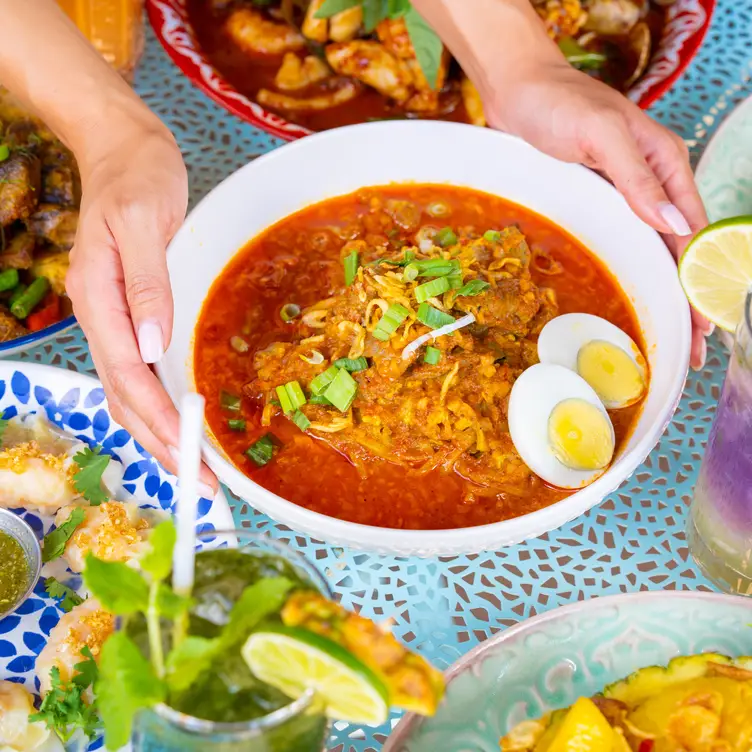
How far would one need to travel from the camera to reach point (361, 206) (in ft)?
10.00

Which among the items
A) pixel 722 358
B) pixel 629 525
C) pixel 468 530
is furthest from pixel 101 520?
pixel 722 358

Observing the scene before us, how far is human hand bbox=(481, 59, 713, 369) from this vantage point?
256 centimetres

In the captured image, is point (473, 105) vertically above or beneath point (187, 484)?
beneath

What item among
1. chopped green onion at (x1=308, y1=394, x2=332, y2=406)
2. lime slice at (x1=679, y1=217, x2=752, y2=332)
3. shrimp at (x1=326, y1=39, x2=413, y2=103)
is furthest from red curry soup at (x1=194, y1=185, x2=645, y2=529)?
shrimp at (x1=326, y1=39, x2=413, y2=103)

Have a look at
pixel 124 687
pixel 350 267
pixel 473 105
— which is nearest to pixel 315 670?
pixel 124 687

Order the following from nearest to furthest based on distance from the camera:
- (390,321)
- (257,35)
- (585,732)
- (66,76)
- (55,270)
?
(585,732) → (390,321) → (66,76) → (55,270) → (257,35)

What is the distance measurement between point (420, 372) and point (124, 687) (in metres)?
1.41

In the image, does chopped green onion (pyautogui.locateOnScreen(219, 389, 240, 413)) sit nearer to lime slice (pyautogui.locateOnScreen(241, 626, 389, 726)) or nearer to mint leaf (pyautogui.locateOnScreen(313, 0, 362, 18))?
lime slice (pyautogui.locateOnScreen(241, 626, 389, 726))

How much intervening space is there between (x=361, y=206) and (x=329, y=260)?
244mm

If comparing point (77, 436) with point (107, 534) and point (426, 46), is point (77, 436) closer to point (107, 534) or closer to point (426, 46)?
point (107, 534)

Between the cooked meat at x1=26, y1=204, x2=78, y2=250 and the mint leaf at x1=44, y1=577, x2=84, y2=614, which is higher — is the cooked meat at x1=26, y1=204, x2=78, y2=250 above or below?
above

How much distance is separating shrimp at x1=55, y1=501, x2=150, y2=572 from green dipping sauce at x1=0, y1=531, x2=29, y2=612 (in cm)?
11

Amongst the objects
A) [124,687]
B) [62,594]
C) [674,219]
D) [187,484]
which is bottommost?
[62,594]

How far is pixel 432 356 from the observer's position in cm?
252
